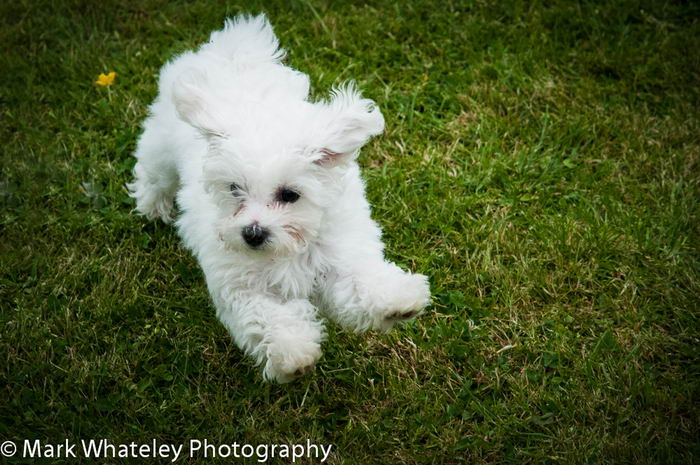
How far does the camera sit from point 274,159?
2.60 metres

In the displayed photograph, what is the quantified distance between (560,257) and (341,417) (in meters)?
1.53

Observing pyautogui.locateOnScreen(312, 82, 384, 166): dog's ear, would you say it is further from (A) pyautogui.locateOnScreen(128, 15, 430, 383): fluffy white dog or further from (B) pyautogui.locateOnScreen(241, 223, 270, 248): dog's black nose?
(B) pyautogui.locateOnScreen(241, 223, 270, 248): dog's black nose

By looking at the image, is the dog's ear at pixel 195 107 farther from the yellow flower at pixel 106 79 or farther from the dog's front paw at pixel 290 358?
the yellow flower at pixel 106 79

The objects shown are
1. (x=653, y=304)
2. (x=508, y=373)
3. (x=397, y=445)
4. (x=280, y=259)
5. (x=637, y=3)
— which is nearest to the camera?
(x=280, y=259)

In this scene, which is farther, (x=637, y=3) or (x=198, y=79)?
(x=637, y=3)

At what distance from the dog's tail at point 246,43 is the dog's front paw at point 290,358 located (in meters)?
1.46

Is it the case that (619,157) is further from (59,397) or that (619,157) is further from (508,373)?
(59,397)

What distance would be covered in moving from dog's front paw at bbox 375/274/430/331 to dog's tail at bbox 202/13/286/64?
4.56 feet

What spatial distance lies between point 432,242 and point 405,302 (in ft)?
4.08

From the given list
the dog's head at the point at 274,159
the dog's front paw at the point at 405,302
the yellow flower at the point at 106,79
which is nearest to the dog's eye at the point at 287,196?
the dog's head at the point at 274,159

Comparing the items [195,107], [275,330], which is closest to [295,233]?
[275,330]

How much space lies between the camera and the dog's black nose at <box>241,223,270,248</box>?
8.59ft

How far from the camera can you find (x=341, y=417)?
3166 mm

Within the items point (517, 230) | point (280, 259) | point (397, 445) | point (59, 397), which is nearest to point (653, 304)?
point (517, 230)
